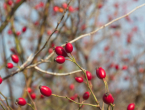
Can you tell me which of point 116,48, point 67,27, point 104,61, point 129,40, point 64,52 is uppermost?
point 64,52

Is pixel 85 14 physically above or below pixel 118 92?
above

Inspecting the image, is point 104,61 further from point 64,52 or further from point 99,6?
point 64,52

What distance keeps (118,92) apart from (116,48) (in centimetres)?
182

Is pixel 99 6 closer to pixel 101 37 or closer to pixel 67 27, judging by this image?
pixel 67 27

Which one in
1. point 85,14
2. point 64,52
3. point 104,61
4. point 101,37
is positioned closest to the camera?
point 64,52

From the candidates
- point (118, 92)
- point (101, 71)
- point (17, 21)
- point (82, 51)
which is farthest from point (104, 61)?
point (101, 71)

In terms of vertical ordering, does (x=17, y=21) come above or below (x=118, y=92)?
above

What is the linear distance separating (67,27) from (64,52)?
9.44 feet

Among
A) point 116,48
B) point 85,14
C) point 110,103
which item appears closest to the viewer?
point 110,103

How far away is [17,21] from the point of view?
318 centimetres

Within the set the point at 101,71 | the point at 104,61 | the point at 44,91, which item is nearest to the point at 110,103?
the point at 101,71

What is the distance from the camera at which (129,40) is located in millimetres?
4992

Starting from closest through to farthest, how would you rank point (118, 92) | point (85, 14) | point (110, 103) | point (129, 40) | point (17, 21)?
1. point (110, 103)
2. point (17, 21)
3. point (85, 14)
4. point (129, 40)
5. point (118, 92)

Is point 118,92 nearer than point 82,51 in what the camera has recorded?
No
